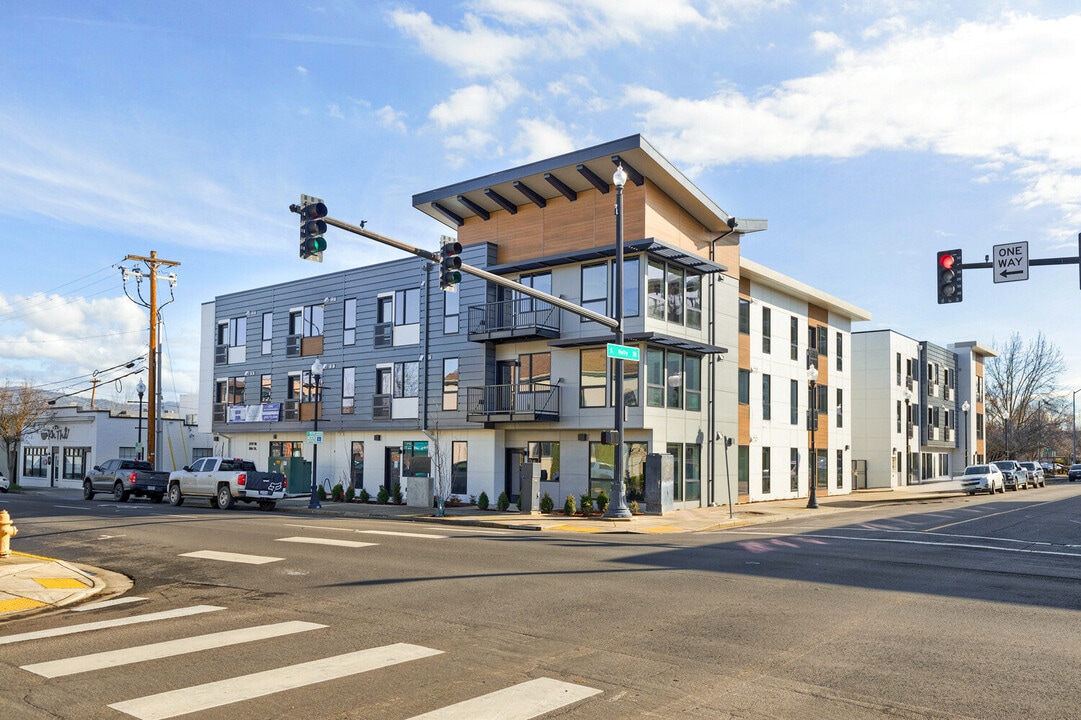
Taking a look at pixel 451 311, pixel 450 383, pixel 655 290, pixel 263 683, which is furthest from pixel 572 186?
pixel 263 683

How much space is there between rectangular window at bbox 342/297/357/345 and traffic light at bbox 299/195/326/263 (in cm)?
2324

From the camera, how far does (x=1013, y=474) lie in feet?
169

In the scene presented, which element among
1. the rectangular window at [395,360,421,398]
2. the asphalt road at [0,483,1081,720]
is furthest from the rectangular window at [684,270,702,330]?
the asphalt road at [0,483,1081,720]

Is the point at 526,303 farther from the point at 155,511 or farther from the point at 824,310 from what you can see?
the point at 824,310

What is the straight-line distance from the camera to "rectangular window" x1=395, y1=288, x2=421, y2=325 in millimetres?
35500

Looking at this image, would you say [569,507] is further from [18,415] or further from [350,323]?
[18,415]

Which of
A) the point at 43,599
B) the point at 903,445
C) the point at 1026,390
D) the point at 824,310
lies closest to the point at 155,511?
the point at 43,599

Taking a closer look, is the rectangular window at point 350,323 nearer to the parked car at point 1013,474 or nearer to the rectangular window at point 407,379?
the rectangular window at point 407,379

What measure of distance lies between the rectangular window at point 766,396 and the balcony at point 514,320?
11877 mm

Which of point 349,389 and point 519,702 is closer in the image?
point 519,702

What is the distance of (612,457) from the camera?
29.6 metres

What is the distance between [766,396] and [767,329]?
9.80 feet

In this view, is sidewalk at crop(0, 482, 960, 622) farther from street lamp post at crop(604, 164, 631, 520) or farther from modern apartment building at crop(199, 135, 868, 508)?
modern apartment building at crop(199, 135, 868, 508)

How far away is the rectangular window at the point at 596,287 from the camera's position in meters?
29.8
